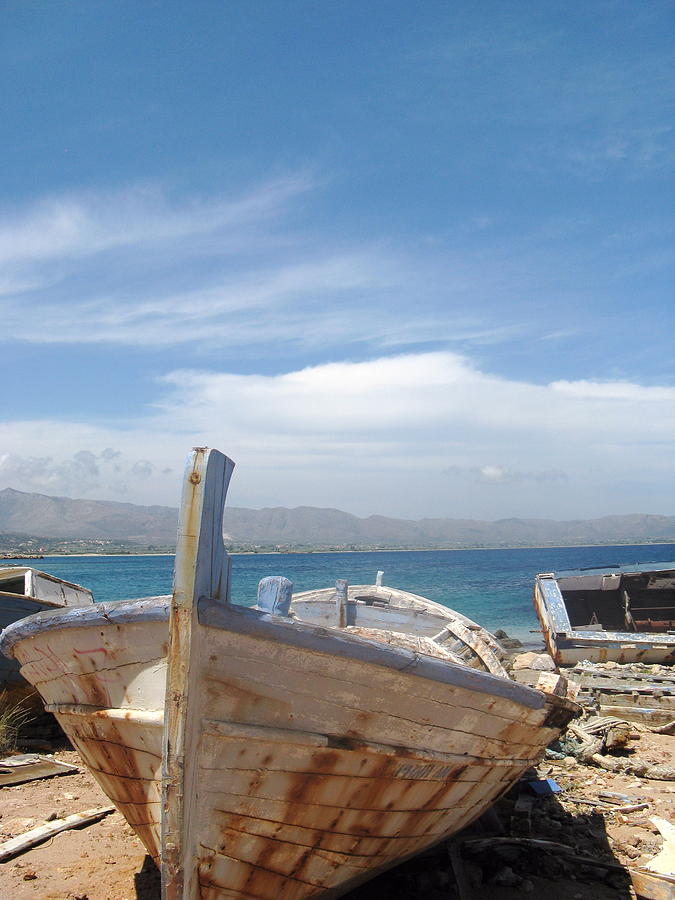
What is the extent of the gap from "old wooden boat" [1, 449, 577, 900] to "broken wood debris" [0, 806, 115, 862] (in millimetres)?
1390

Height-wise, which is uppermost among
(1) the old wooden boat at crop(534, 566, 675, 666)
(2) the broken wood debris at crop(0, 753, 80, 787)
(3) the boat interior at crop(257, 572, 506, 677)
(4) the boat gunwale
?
(4) the boat gunwale

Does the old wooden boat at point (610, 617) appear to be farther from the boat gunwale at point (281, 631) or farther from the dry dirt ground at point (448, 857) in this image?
the boat gunwale at point (281, 631)

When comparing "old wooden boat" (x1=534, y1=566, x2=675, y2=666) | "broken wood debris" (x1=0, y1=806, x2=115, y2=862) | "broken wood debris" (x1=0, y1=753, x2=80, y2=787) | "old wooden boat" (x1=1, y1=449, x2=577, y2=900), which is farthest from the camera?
"old wooden boat" (x1=534, y1=566, x2=675, y2=666)

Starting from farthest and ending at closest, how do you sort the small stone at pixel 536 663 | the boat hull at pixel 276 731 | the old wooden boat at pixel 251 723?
the small stone at pixel 536 663 → the boat hull at pixel 276 731 → the old wooden boat at pixel 251 723

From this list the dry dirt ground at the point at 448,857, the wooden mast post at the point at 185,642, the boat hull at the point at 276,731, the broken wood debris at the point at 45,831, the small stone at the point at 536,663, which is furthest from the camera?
the small stone at the point at 536,663

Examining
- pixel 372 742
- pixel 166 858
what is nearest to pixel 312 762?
pixel 372 742

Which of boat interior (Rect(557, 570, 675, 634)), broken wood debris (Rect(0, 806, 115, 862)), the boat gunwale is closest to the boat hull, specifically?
the boat gunwale

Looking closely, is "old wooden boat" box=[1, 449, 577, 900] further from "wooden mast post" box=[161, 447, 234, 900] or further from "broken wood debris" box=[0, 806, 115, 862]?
"broken wood debris" box=[0, 806, 115, 862]

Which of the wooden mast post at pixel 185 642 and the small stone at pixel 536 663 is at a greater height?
the wooden mast post at pixel 185 642

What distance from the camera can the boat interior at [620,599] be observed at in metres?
18.0

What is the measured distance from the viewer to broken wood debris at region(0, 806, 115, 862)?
517 centimetres

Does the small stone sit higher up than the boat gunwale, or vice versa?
the boat gunwale

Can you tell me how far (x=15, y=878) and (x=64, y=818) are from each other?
1205mm

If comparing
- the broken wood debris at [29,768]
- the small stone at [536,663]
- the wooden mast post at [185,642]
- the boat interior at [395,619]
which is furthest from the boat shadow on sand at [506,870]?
the small stone at [536,663]
